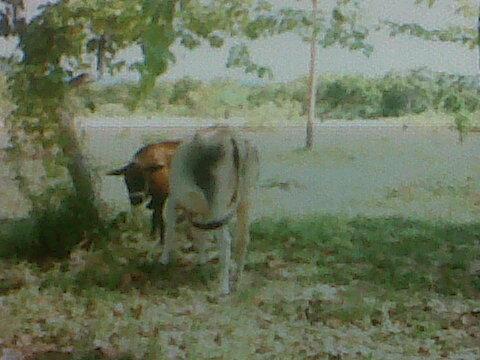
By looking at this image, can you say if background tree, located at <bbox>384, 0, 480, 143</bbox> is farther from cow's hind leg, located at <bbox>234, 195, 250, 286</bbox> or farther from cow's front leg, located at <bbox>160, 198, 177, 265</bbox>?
cow's front leg, located at <bbox>160, 198, 177, 265</bbox>

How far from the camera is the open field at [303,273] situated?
1925mm

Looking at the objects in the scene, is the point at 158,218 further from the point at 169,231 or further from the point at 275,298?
the point at 275,298

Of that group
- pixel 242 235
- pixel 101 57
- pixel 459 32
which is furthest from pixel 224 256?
pixel 459 32

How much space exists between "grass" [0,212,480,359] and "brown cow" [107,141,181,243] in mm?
69

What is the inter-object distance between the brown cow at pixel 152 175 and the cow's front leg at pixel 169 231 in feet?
0.05

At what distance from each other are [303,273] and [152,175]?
45cm

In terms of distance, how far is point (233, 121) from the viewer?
2.04 metres

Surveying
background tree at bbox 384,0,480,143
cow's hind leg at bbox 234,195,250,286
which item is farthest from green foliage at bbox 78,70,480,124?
cow's hind leg at bbox 234,195,250,286

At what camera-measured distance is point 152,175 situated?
6.66 feet

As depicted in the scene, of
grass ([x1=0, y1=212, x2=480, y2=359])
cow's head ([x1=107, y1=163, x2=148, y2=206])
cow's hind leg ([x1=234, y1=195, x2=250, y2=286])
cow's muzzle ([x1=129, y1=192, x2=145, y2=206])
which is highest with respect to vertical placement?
cow's head ([x1=107, y1=163, x2=148, y2=206])

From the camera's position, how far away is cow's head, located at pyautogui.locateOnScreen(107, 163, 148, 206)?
205cm

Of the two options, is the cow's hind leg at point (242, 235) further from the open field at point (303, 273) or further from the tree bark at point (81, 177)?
the tree bark at point (81, 177)

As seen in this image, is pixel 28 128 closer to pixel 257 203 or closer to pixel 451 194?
pixel 257 203

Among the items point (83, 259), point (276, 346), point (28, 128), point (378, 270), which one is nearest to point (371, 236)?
point (378, 270)
